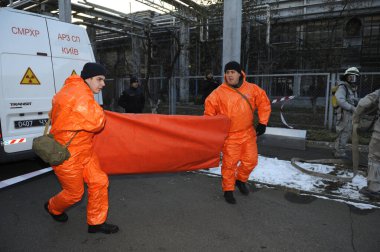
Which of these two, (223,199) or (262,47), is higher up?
(262,47)

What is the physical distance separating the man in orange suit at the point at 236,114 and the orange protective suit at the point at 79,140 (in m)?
1.73

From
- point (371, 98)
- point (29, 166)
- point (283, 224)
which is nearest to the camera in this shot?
point (283, 224)

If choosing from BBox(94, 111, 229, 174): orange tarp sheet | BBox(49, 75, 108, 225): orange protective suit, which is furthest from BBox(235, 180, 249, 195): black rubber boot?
BBox(49, 75, 108, 225): orange protective suit

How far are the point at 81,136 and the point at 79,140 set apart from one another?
44 millimetres

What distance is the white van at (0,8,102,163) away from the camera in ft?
15.4

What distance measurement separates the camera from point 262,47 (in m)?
17.2

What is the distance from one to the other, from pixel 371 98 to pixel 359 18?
58.1 ft

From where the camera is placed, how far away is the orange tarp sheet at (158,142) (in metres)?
3.72

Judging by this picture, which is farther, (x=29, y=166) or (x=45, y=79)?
(x=29, y=166)

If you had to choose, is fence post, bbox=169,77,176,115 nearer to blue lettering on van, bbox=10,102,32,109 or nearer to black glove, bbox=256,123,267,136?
blue lettering on van, bbox=10,102,32,109

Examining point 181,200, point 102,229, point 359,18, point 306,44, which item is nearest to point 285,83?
point 306,44

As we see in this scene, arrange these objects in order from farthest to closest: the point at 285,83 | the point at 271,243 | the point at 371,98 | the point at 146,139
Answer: the point at 285,83
the point at 371,98
the point at 146,139
the point at 271,243

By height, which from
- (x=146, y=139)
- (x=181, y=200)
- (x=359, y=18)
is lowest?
(x=181, y=200)

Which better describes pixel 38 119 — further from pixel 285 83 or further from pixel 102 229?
pixel 285 83
